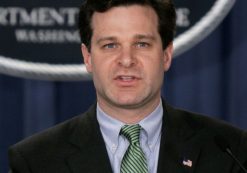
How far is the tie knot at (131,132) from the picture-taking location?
59.2 inches

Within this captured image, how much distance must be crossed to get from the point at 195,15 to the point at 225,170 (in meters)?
0.70

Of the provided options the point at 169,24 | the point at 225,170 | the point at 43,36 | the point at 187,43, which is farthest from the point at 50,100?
the point at 225,170

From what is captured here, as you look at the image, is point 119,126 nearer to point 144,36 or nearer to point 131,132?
point 131,132

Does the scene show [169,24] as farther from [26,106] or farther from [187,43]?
[26,106]

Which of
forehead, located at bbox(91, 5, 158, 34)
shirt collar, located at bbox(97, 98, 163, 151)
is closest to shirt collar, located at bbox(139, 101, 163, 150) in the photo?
shirt collar, located at bbox(97, 98, 163, 151)

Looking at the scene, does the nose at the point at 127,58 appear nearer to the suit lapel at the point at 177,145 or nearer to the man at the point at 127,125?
the man at the point at 127,125

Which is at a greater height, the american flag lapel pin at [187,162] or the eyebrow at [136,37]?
the eyebrow at [136,37]

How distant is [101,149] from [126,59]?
241mm

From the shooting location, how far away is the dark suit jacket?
1499mm

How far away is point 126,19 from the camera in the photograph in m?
1.49

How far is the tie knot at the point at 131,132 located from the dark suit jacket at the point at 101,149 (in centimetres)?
7

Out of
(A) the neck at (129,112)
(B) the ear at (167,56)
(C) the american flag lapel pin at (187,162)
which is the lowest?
(C) the american flag lapel pin at (187,162)

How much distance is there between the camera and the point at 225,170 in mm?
1499

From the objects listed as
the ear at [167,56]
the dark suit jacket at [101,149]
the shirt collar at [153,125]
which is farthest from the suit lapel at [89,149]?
the ear at [167,56]
